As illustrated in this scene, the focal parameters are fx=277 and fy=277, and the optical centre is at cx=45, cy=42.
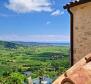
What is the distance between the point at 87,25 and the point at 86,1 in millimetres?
780

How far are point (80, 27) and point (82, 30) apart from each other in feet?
0.53

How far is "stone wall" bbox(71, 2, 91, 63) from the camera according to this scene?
8.83m

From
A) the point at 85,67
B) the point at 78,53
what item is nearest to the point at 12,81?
the point at 78,53

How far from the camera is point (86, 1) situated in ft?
28.3

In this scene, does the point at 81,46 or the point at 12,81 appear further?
the point at 12,81

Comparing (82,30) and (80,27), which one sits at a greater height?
(80,27)

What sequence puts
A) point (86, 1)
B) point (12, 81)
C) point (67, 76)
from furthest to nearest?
1. point (12, 81)
2. point (86, 1)
3. point (67, 76)

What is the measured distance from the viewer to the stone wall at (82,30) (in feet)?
29.0

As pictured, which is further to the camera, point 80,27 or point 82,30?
point 80,27

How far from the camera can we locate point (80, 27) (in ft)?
30.4

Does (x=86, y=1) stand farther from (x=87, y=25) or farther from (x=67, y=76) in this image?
(x=67, y=76)

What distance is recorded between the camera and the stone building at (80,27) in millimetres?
8828

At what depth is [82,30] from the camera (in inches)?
360

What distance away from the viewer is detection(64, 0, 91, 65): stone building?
8828 mm
